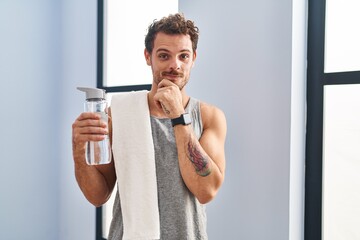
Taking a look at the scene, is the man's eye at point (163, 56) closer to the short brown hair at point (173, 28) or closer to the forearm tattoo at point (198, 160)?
the short brown hair at point (173, 28)

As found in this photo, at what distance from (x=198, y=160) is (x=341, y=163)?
0.59m

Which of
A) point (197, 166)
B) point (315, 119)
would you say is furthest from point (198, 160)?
point (315, 119)

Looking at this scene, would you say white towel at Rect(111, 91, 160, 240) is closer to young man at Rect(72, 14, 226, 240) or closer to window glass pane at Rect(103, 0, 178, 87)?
young man at Rect(72, 14, 226, 240)

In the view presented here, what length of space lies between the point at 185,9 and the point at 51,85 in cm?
116

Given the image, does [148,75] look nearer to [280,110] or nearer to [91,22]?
[91,22]

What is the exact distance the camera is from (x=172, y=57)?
3.21 ft

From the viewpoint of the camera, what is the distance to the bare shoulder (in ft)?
3.31

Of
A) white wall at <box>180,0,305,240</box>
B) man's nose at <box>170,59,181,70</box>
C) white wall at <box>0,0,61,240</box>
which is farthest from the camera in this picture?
white wall at <box>0,0,61,240</box>

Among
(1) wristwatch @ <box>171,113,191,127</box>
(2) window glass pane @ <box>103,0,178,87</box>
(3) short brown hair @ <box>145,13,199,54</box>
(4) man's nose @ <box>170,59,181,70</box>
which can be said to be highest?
(2) window glass pane @ <box>103,0,178,87</box>

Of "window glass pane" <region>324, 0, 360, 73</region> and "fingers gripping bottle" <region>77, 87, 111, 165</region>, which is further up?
"window glass pane" <region>324, 0, 360, 73</region>

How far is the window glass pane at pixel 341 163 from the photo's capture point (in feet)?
3.70

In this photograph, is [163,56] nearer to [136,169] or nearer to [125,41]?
[136,169]

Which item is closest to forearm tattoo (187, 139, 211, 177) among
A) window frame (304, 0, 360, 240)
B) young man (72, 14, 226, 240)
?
young man (72, 14, 226, 240)

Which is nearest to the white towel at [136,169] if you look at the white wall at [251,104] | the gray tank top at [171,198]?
the gray tank top at [171,198]
